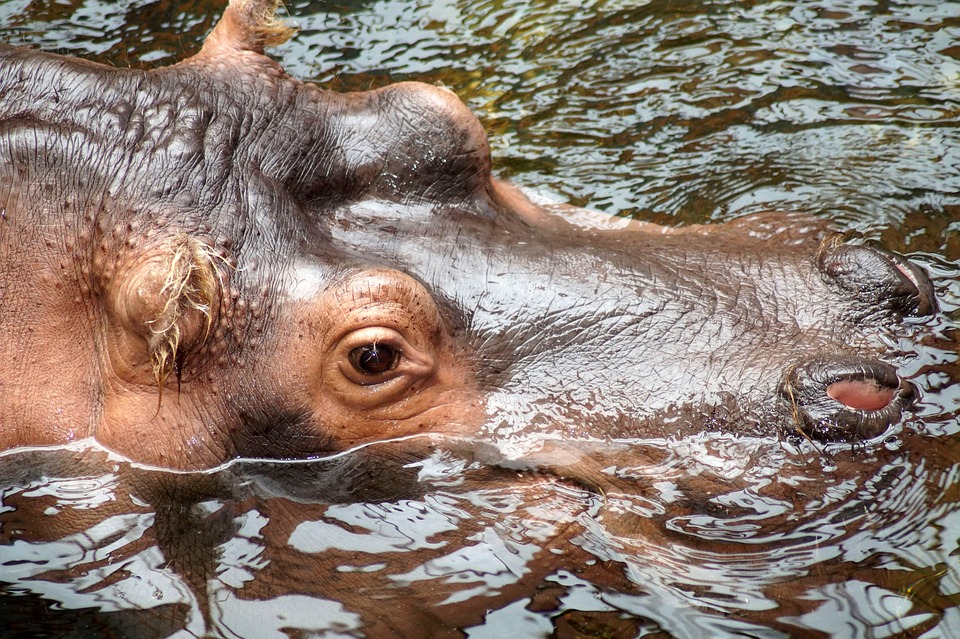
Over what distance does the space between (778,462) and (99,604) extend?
261cm

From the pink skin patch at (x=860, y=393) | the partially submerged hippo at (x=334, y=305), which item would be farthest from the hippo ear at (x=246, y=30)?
the pink skin patch at (x=860, y=393)

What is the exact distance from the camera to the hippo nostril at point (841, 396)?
3.82 m

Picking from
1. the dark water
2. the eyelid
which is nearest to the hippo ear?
the eyelid

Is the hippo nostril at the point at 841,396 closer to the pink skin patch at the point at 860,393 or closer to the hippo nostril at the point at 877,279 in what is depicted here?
the pink skin patch at the point at 860,393

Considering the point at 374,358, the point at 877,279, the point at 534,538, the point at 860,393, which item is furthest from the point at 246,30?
the point at 860,393

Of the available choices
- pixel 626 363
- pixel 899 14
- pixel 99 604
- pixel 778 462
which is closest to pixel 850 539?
pixel 778 462

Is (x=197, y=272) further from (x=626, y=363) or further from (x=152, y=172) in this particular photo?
(x=626, y=363)

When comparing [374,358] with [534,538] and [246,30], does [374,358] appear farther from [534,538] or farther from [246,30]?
[246,30]

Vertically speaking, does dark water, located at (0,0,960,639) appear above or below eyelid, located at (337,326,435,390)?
below

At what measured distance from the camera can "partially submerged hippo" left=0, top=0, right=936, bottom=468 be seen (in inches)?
156

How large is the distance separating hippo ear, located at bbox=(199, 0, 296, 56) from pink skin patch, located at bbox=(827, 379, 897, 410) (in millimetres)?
2790

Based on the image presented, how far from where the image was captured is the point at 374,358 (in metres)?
3.96

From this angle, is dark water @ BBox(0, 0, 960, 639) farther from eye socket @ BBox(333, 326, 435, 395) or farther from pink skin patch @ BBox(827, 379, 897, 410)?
eye socket @ BBox(333, 326, 435, 395)

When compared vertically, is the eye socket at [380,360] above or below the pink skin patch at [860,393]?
above
